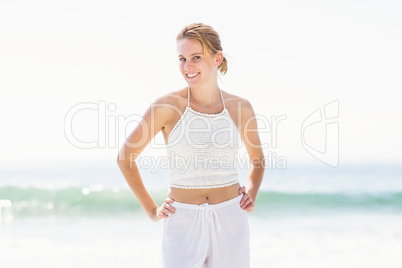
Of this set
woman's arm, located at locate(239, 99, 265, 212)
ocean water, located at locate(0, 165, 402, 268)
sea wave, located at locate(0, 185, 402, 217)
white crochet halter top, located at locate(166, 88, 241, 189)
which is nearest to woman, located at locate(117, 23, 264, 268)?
white crochet halter top, located at locate(166, 88, 241, 189)

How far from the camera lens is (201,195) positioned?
264 cm

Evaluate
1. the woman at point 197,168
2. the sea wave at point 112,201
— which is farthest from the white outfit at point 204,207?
the sea wave at point 112,201

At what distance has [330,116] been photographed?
22188 millimetres

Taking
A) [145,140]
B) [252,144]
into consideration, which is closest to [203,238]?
[145,140]

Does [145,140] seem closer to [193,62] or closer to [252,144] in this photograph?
[193,62]

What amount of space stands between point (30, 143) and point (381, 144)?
19.3 meters

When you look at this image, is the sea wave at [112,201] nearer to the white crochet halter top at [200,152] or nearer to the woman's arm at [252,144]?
the woman's arm at [252,144]

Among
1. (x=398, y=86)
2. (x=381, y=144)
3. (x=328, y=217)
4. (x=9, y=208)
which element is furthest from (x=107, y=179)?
(x=381, y=144)

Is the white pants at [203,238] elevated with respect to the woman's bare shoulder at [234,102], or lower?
lower

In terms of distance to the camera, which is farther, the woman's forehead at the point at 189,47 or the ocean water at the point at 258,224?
the ocean water at the point at 258,224

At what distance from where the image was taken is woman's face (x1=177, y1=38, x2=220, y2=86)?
265 centimetres

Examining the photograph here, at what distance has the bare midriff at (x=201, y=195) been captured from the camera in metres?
2.62

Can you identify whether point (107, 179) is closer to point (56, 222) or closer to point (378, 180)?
point (56, 222)

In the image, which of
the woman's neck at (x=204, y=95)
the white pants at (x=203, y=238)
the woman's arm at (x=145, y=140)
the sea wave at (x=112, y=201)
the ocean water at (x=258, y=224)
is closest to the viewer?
the white pants at (x=203, y=238)
